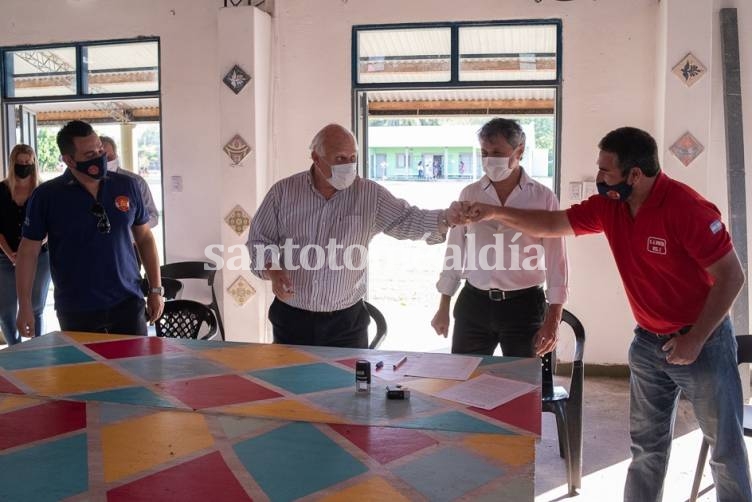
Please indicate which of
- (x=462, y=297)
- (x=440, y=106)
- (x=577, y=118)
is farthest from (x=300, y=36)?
(x=462, y=297)

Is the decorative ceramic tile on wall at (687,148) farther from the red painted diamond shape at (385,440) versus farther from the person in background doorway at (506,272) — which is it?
the red painted diamond shape at (385,440)

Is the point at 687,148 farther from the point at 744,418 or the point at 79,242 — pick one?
the point at 79,242

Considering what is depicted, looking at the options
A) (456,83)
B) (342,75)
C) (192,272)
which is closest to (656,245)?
(456,83)

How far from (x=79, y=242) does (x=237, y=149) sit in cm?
223

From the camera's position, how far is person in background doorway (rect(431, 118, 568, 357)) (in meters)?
3.02

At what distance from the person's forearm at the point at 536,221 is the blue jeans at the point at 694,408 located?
0.54 m

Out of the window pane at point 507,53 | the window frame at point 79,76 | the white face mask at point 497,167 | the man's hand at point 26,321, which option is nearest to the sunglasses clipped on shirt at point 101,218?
the man's hand at point 26,321

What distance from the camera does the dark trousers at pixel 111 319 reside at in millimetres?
3152

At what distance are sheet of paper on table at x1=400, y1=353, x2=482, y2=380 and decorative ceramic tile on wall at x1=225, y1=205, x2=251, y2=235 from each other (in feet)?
9.58

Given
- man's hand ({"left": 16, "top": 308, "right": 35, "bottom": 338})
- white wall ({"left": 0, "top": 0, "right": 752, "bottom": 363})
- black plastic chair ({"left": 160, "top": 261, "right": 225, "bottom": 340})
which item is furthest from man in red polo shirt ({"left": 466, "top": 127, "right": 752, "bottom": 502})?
black plastic chair ({"left": 160, "top": 261, "right": 225, "bottom": 340})

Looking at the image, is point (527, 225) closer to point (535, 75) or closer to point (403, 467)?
point (403, 467)

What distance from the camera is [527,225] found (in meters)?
2.96

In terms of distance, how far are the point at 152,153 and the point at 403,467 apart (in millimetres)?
5074

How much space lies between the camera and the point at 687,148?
455cm
